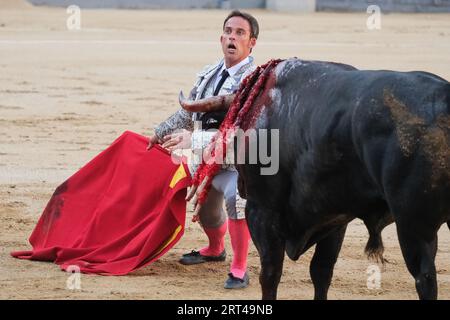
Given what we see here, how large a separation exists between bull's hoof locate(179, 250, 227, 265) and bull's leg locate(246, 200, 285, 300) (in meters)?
1.18

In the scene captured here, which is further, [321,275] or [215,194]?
[215,194]

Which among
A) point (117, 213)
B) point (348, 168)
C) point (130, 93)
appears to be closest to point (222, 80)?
point (117, 213)

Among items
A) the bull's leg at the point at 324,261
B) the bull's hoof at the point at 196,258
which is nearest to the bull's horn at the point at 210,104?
the bull's leg at the point at 324,261

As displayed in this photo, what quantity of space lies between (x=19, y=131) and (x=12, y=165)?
121 cm

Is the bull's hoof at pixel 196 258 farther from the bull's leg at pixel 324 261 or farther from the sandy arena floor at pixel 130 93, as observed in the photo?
the bull's leg at pixel 324 261

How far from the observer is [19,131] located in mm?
9336

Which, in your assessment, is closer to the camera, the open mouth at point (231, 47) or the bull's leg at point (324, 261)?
the bull's leg at point (324, 261)

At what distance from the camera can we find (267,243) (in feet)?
15.2

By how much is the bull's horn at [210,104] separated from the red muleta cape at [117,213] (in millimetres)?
619

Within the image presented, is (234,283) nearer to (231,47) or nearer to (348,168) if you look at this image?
(231,47)

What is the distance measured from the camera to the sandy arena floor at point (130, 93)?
5.48 meters
